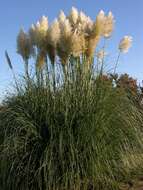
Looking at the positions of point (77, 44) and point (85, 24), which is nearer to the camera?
point (77, 44)

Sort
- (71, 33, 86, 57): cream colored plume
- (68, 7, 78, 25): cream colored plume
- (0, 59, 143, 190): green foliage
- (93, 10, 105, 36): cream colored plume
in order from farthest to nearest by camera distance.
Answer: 1. (68, 7, 78, 25): cream colored plume
2. (93, 10, 105, 36): cream colored plume
3. (71, 33, 86, 57): cream colored plume
4. (0, 59, 143, 190): green foliage

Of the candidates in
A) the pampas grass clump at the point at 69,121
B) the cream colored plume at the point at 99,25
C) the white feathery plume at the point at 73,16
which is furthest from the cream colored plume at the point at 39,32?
the cream colored plume at the point at 99,25

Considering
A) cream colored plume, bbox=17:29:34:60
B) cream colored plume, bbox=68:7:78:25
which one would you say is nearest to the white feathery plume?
cream colored plume, bbox=68:7:78:25

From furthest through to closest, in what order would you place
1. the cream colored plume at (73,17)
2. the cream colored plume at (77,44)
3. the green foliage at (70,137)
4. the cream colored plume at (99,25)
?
1. the cream colored plume at (73,17)
2. the cream colored plume at (99,25)
3. the cream colored plume at (77,44)
4. the green foliage at (70,137)

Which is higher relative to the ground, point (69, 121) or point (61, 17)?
point (61, 17)

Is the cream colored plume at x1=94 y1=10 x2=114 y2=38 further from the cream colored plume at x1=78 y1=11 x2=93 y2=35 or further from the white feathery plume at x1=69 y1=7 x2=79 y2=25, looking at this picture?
the white feathery plume at x1=69 y1=7 x2=79 y2=25

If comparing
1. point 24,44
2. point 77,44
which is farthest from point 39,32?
point 77,44

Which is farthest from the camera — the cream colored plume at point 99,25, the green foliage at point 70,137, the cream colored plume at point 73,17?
the cream colored plume at point 73,17

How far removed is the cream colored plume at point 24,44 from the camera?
22.6 ft

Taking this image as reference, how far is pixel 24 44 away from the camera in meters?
6.88

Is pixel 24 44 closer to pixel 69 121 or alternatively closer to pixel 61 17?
pixel 61 17

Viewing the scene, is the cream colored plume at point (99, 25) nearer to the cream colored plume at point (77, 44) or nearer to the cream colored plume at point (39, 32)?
the cream colored plume at point (77, 44)

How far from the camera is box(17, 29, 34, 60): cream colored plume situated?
688 cm

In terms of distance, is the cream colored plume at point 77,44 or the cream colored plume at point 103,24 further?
the cream colored plume at point 103,24
